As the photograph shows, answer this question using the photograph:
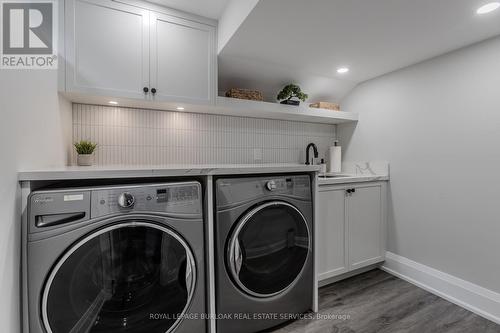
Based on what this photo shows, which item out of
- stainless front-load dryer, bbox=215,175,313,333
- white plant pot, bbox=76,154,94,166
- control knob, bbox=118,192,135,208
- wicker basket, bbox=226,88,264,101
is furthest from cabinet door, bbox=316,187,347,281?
white plant pot, bbox=76,154,94,166

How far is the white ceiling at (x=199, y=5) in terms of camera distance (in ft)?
5.00

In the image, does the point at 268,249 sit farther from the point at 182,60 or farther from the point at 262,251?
the point at 182,60

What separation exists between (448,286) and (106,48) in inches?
118

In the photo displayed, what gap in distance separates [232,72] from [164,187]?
1297mm

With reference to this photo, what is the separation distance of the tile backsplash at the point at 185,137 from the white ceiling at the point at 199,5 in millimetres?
759

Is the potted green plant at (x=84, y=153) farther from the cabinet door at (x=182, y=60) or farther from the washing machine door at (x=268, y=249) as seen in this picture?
the washing machine door at (x=268, y=249)

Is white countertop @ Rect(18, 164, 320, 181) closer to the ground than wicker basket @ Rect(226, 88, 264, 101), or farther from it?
closer to the ground

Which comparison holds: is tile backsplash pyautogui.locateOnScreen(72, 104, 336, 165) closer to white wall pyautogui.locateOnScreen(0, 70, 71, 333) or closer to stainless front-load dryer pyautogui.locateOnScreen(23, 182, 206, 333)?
white wall pyautogui.locateOnScreen(0, 70, 71, 333)

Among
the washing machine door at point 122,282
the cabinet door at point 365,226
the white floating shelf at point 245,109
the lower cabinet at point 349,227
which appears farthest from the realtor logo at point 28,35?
the cabinet door at point 365,226

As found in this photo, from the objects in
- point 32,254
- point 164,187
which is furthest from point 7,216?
point 164,187

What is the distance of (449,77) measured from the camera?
1.81 meters

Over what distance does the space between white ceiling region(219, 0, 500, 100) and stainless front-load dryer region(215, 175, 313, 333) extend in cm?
95

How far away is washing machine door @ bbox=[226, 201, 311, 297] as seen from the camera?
4.35ft

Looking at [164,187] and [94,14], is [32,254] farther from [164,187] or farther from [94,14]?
[94,14]
